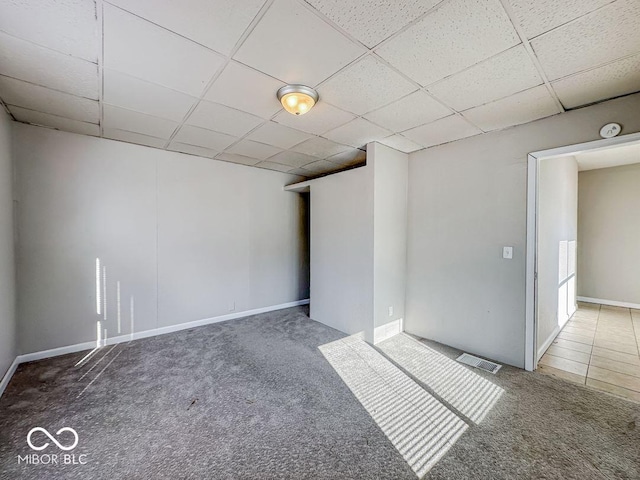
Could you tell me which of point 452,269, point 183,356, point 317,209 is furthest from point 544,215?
point 183,356

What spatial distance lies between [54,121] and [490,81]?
4.24 metres

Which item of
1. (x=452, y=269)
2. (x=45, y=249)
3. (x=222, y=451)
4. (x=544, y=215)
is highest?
(x=544, y=215)

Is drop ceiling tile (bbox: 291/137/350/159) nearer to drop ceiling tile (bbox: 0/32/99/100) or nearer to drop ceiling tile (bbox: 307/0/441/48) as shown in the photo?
drop ceiling tile (bbox: 307/0/441/48)

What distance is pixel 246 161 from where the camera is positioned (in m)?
4.18

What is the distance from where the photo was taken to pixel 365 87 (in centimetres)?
208

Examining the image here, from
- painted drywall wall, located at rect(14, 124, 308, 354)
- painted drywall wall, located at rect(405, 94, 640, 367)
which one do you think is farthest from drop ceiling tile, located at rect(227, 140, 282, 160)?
painted drywall wall, located at rect(405, 94, 640, 367)

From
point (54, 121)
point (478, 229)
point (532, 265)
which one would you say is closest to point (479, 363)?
point (532, 265)

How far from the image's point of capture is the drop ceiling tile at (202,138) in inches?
117

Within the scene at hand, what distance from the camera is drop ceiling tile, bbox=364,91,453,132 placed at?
229cm

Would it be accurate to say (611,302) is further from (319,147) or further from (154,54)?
(154,54)

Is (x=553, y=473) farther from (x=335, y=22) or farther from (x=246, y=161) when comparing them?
(x=246, y=161)

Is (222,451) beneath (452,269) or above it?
beneath

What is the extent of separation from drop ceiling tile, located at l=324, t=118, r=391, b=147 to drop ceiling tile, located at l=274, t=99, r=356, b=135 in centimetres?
11

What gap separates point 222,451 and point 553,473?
2018 mm
